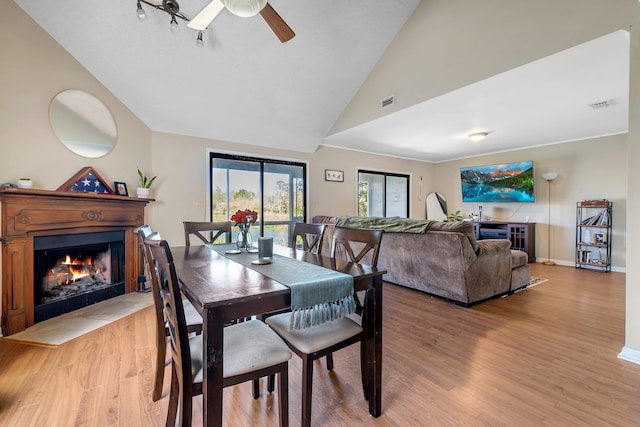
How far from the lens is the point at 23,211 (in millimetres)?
2500

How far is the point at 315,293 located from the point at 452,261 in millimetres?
2335

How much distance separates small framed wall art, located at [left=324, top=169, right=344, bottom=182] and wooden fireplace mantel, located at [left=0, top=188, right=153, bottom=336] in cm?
376

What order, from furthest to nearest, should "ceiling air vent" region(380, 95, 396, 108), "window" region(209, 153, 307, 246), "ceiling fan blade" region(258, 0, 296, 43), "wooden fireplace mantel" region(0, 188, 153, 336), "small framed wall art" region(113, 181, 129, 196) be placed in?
1. "window" region(209, 153, 307, 246)
2. "ceiling air vent" region(380, 95, 396, 108)
3. "small framed wall art" region(113, 181, 129, 196)
4. "wooden fireplace mantel" region(0, 188, 153, 336)
5. "ceiling fan blade" region(258, 0, 296, 43)

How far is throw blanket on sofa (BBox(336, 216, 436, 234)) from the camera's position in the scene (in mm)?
3301

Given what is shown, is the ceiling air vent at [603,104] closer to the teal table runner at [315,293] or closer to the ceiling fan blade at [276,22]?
the ceiling fan blade at [276,22]

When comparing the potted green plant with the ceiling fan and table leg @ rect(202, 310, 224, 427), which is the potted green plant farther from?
table leg @ rect(202, 310, 224, 427)

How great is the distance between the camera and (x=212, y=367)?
105cm

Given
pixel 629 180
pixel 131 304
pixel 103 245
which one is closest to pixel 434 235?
pixel 629 180

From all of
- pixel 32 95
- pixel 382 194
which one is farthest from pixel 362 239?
pixel 382 194

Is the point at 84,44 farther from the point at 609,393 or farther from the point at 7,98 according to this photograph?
the point at 609,393

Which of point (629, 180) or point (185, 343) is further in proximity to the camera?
point (629, 180)

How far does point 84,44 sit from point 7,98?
96cm

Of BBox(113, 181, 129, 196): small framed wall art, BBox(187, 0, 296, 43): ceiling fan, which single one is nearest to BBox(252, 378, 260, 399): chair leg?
BBox(187, 0, 296, 43): ceiling fan

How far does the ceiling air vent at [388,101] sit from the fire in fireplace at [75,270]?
3.98 meters
